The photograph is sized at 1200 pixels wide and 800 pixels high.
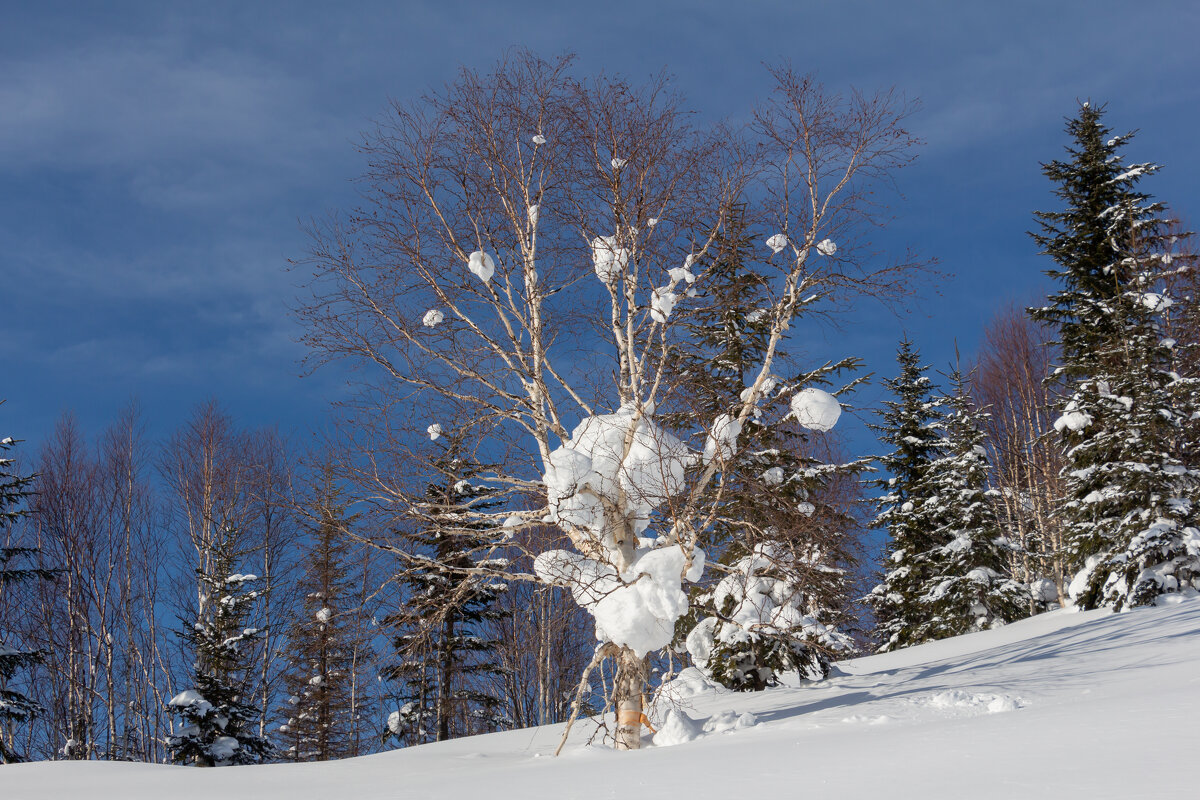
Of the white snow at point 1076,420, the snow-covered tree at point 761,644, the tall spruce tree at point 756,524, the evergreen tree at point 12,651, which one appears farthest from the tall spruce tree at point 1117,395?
the evergreen tree at point 12,651

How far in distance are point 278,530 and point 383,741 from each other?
5.72 m

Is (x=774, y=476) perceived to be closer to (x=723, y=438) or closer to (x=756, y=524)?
(x=756, y=524)

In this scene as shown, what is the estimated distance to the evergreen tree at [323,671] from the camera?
1867cm

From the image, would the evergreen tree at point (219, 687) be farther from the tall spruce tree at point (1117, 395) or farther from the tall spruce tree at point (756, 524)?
the tall spruce tree at point (1117, 395)

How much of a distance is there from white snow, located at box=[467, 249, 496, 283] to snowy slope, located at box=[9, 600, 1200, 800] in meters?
4.33

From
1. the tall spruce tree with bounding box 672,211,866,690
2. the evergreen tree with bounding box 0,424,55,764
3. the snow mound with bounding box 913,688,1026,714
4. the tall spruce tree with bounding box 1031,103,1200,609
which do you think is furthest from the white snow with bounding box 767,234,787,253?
the evergreen tree with bounding box 0,424,55,764

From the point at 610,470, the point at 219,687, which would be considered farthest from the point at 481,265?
A: the point at 219,687

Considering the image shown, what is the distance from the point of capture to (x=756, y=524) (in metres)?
8.56

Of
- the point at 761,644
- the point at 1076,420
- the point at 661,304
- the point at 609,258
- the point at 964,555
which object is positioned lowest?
the point at 761,644

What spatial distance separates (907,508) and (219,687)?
1565cm

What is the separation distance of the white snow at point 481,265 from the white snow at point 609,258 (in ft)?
3.38

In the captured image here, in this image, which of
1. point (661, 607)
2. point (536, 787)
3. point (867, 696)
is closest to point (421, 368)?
point (661, 607)

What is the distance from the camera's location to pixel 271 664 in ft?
62.8

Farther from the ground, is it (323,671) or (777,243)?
(777,243)
